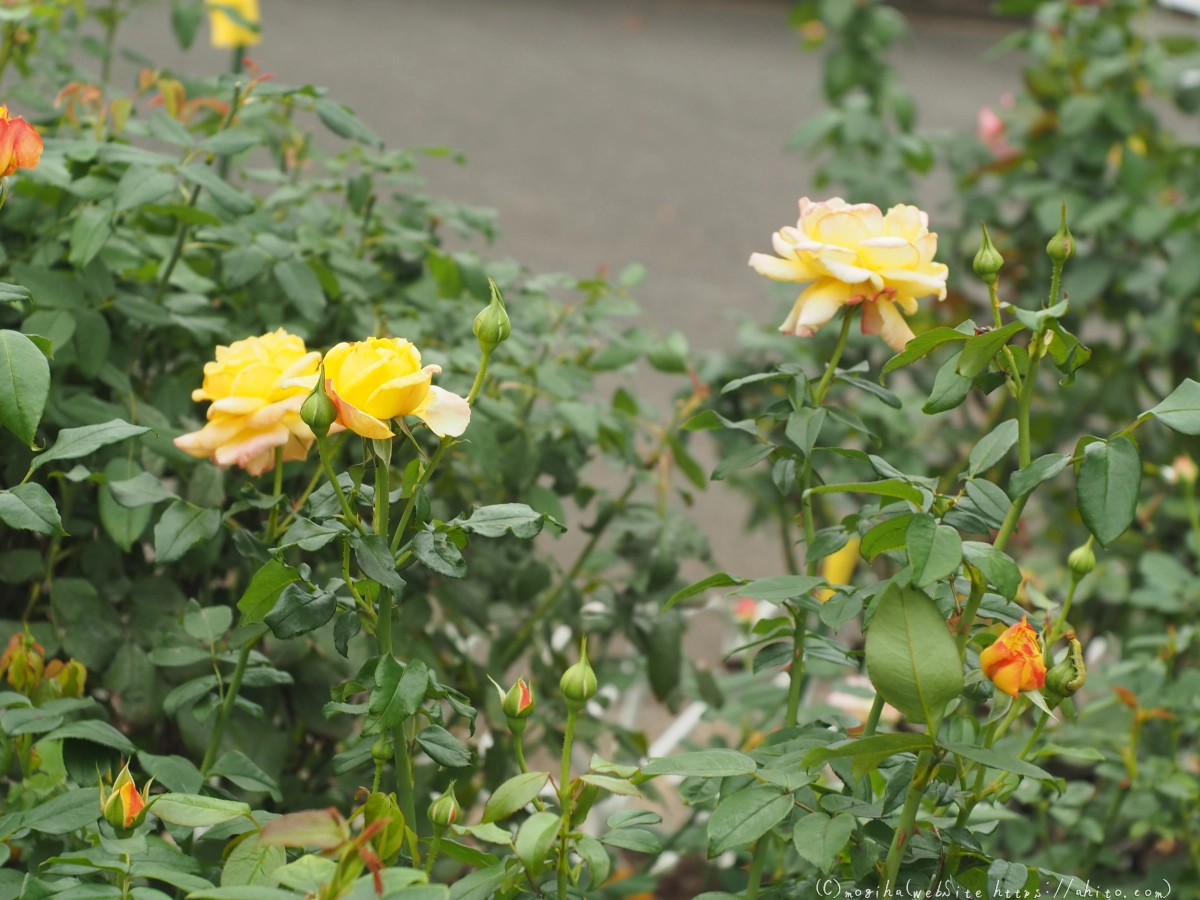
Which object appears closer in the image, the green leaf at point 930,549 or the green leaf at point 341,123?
the green leaf at point 930,549

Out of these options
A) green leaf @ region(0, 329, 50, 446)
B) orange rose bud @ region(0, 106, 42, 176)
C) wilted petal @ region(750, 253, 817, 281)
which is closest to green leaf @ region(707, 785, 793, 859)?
wilted petal @ region(750, 253, 817, 281)

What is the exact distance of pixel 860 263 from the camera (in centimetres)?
79

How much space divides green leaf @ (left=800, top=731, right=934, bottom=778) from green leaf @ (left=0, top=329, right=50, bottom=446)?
46 centimetres

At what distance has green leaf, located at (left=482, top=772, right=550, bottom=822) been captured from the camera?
64 cm

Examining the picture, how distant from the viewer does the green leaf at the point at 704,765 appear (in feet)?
2.19

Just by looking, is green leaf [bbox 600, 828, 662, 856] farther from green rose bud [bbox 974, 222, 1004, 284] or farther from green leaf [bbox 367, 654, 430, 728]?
green rose bud [bbox 974, 222, 1004, 284]

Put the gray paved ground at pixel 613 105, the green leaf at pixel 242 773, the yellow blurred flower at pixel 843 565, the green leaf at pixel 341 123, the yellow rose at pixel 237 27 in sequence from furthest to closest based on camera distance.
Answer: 1. the gray paved ground at pixel 613 105
2. the yellow blurred flower at pixel 843 565
3. the yellow rose at pixel 237 27
4. the green leaf at pixel 341 123
5. the green leaf at pixel 242 773

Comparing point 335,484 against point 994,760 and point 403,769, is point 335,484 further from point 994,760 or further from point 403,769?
point 994,760

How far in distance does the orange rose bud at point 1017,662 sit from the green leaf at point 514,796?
26 centimetres

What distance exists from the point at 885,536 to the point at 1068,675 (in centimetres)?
14

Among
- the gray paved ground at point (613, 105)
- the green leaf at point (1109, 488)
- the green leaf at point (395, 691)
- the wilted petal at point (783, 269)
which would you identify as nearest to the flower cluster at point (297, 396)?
the green leaf at point (395, 691)

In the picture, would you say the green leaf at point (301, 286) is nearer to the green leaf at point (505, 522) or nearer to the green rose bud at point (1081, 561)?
the green leaf at point (505, 522)

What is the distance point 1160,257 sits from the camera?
6.94 feet

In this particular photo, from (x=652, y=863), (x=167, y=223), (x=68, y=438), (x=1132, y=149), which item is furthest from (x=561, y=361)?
(x=1132, y=149)
